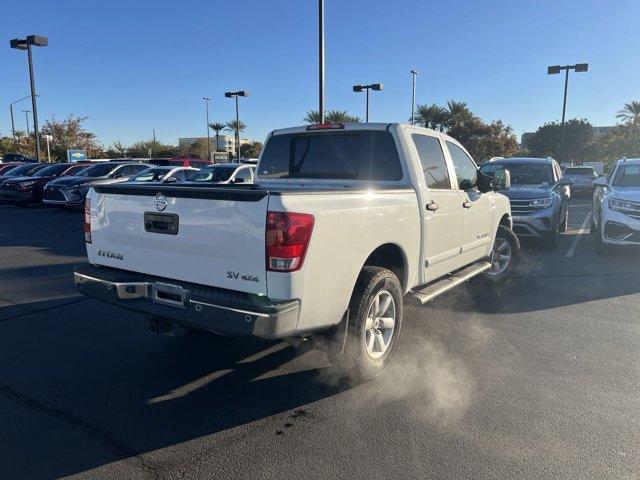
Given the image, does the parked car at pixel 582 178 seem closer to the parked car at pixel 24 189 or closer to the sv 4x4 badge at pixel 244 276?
the parked car at pixel 24 189

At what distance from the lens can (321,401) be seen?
3.63 metres

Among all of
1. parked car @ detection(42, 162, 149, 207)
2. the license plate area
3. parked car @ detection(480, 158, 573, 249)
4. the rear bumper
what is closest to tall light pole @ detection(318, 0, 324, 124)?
parked car @ detection(42, 162, 149, 207)

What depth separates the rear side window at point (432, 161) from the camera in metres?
4.78

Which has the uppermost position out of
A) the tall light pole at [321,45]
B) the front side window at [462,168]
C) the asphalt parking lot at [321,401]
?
the tall light pole at [321,45]

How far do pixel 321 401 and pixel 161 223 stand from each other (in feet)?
5.64

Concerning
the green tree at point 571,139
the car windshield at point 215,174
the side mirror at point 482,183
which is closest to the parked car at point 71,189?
the car windshield at point 215,174

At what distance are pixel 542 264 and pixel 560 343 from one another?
3.98 meters

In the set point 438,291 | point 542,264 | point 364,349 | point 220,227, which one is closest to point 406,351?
point 438,291

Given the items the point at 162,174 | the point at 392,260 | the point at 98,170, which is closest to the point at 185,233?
the point at 392,260

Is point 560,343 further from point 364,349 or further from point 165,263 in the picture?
point 165,263

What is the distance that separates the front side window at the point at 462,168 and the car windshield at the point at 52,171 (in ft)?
57.0

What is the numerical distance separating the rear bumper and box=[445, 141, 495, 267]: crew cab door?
9.61 ft

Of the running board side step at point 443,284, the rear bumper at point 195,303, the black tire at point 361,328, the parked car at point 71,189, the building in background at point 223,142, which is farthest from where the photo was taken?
the building in background at point 223,142

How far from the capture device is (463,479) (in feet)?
9.06
